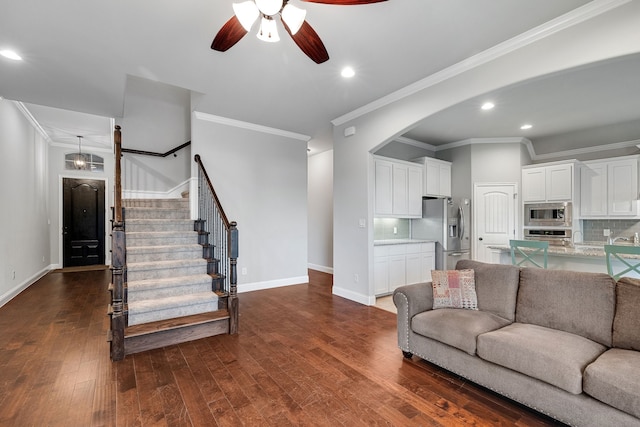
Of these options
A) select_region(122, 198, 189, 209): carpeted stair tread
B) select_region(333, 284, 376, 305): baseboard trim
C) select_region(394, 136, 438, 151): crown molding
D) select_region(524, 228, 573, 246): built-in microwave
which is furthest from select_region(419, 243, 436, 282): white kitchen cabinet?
select_region(122, 198, 189, 209): carpeted stair tread

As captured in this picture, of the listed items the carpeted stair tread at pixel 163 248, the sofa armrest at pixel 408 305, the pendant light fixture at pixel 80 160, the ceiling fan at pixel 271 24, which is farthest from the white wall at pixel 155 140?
the sofa armrest at pixel 408 305

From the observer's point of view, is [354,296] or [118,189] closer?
[118,189]

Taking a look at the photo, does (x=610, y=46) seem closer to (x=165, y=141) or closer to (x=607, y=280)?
(x=607, y=280)

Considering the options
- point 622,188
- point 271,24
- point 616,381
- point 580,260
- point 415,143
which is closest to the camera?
point 616,381

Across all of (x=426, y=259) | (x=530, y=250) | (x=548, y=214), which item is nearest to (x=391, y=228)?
(x=426, y=259)

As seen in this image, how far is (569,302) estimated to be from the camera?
2227 mm

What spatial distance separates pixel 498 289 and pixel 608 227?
4.62 meters

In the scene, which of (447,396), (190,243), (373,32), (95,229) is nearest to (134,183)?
(190,243)

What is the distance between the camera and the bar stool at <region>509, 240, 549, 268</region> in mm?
3457

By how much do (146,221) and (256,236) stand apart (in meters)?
1.72

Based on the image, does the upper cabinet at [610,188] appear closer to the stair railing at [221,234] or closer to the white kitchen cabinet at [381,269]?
the white kitchen cabinet at [381,269]

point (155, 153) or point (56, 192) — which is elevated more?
point (155, 153)

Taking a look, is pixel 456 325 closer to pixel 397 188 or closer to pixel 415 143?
pixel 397 188

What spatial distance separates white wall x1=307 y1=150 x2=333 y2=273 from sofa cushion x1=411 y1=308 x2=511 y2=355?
4445 mm
